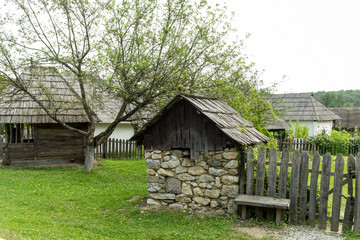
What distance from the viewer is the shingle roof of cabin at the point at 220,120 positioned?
711 centimetres

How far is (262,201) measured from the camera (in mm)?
6684

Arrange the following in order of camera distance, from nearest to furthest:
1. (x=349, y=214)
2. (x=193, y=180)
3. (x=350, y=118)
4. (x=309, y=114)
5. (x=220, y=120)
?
(x=349, y=214) → (x=220, y=120) → (x=193, y=180) → (x=309, y=114) → (x=350, y=118)

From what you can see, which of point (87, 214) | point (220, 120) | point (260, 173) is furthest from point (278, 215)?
point (87, 214)

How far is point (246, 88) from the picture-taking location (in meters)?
15.1

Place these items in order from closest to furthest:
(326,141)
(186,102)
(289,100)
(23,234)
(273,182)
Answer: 1. (23,234)
2. (273,182)
3. (186,102)
4. (326,141)
5. (289,100)

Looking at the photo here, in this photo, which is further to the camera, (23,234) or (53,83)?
(53,83)

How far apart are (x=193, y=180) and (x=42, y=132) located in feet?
33.8

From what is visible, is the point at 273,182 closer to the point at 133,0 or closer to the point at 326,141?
the point at 133,0

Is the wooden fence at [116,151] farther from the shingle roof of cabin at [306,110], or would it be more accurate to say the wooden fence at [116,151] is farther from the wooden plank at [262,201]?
the shingle roof of cabin at [306,110]

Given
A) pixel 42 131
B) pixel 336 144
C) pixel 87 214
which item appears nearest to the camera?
pixel 87 214

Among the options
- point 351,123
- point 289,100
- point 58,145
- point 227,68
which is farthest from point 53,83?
point 351,123

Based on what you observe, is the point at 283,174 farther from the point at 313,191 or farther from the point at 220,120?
the point at 220,120

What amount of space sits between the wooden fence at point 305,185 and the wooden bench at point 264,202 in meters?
0.20

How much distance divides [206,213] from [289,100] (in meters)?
27.0
